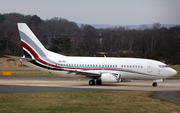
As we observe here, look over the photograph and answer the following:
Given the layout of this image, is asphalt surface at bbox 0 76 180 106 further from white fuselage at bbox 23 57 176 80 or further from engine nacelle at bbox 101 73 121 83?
white fuselage at bbox 23 57 176 80

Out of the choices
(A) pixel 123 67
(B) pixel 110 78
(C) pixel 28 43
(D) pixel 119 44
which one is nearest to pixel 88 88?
(B) pixel 110 78

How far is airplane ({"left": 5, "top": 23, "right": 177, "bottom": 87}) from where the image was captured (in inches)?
1320

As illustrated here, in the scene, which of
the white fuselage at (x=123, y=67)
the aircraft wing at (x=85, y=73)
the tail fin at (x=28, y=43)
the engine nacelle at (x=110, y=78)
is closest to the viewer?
the engine nacelle at (x=110, y=78)

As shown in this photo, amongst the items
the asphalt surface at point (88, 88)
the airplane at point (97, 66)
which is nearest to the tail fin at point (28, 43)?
the airplane at point (97, 66)

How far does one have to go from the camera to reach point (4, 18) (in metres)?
173

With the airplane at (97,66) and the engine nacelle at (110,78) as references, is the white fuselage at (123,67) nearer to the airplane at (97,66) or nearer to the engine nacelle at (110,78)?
the airplane at (97,66)

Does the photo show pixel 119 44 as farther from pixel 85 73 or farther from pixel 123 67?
pixel 85 73

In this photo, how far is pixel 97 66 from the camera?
34.6 meters

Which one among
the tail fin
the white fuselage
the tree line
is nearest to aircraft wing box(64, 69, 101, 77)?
the white fuselage

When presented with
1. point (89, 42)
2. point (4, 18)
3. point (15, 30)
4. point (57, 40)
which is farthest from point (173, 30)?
point (4, 18)

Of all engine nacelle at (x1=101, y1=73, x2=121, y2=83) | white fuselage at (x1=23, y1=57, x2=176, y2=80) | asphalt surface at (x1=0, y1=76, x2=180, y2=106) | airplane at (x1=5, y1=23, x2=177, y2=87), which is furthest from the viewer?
white fuselage at (x1=23, y1=57, x2=176, y2=80)

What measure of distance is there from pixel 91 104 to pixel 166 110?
204 inches

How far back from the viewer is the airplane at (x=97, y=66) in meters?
33.5

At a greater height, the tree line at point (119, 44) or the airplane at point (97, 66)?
the tree line at point (119, 44)
